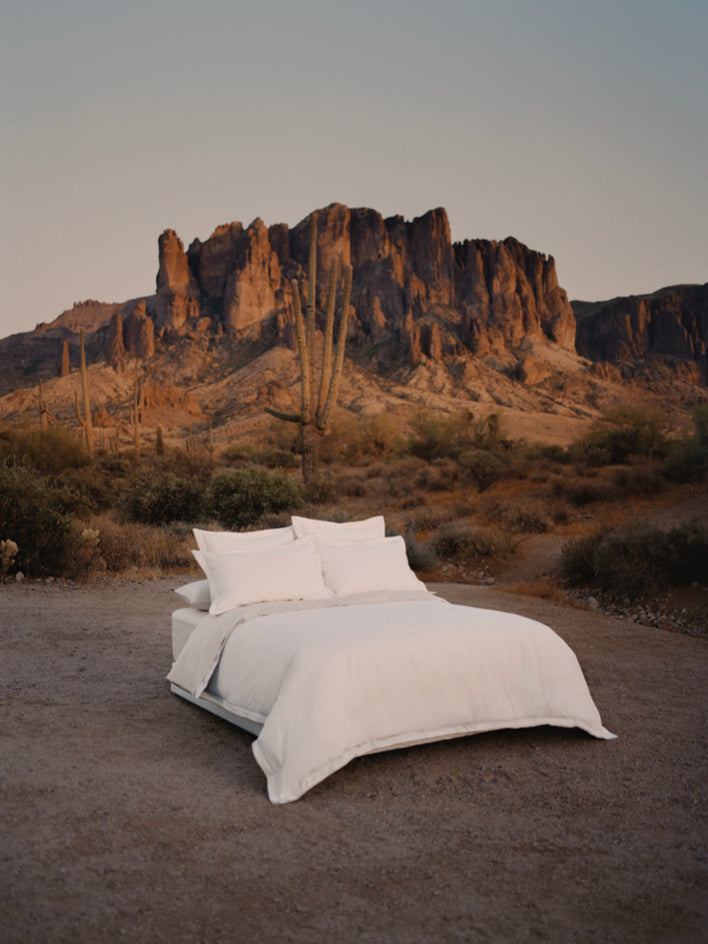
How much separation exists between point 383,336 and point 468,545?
87.2 metres

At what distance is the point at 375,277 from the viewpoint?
11456 cm

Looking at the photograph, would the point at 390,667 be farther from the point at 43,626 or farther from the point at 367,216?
the point at 367,216

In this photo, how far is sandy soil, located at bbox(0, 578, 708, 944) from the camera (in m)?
2.71

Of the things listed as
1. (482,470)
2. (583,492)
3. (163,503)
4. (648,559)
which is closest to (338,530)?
(648,559)

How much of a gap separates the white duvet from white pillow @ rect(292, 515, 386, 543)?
43.0 inches

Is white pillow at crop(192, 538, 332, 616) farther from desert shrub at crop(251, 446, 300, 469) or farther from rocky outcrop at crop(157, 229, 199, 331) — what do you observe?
rocky outcrop at crop(157, 229, 199, 331)

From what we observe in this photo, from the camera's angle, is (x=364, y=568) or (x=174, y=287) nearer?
(x=364, y=568)

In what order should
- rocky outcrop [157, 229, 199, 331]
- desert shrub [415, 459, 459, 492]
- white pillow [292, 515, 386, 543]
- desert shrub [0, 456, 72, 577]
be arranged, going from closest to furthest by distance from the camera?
white pillow [292, 515, 386, 543]
desert shrub [0, 456, 72, 577]
desert shrub [415, 459, 459, 492]
rocky outcrop [157, 229, 199, 331]

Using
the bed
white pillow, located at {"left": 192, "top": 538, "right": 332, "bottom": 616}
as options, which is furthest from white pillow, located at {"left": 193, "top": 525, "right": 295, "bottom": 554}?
white pillow, located at {"left": 192, "top": 538, "right": 332, "bottom": 616}

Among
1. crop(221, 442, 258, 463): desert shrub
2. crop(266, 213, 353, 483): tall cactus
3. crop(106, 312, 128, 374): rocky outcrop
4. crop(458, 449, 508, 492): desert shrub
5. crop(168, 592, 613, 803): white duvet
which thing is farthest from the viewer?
crop(106, 312, 128, 374): rocky outcrop

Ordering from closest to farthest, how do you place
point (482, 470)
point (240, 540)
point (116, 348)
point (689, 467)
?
point (240, 540), point (689, 467), point (482, 470), point (116, 348)

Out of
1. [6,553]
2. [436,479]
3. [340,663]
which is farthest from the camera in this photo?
[436,479]

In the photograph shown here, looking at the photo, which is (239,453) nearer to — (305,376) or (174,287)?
(305,376)

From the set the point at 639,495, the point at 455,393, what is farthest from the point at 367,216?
the point at 639,495
